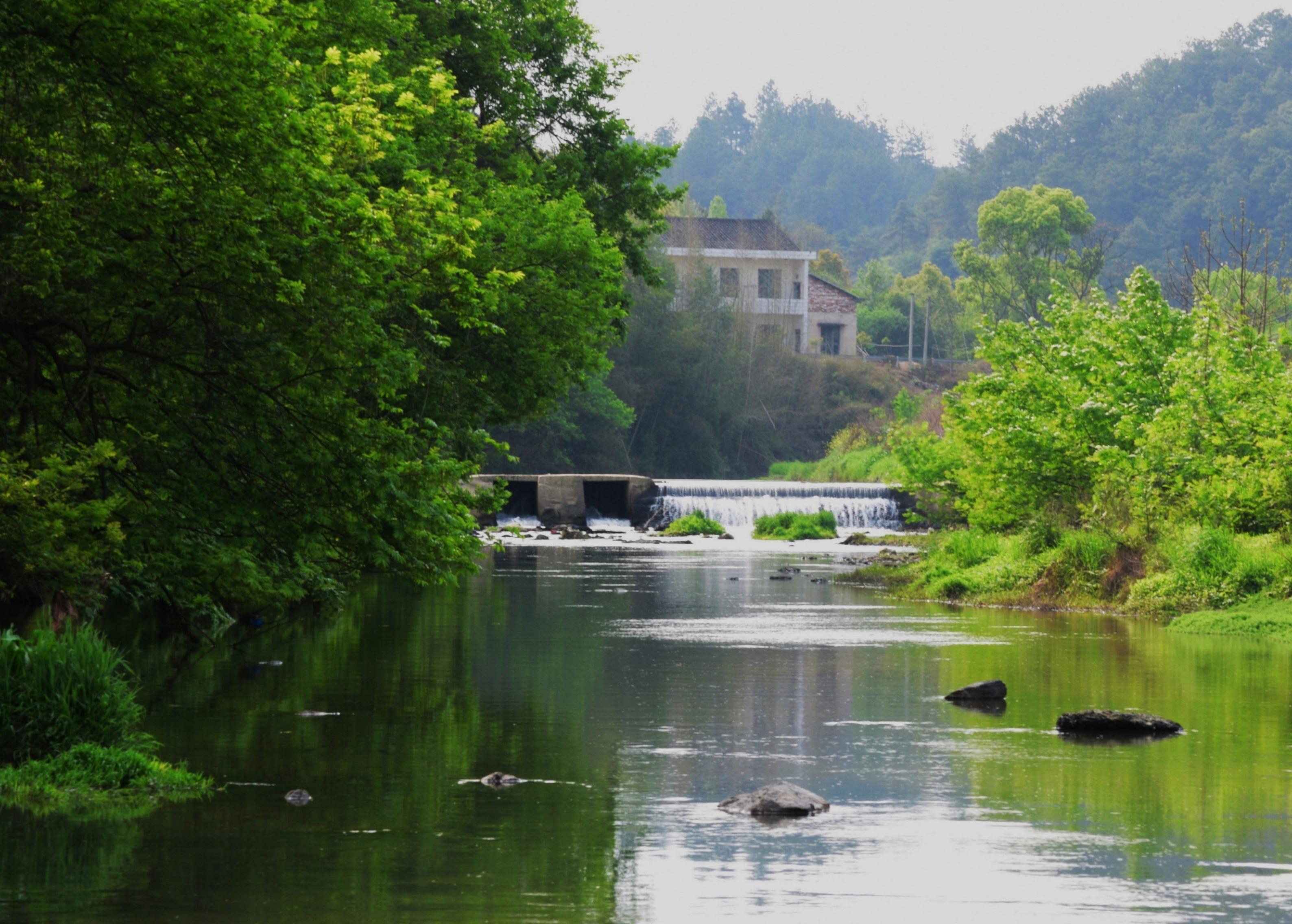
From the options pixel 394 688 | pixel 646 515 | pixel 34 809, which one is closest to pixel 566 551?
pixel 646 515

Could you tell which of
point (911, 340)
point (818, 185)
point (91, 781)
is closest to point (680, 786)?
point (91, 781)

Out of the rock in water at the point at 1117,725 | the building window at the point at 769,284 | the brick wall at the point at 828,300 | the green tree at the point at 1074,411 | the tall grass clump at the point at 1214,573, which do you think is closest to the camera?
the rock in water at the point at 1117,725

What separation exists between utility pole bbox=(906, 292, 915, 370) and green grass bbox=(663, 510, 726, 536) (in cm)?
4281

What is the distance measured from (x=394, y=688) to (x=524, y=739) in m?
4.15

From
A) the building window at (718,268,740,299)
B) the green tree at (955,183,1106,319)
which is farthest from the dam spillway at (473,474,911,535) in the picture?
the green tree at (955,183,1106,319)

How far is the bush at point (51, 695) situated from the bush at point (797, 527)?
164ft

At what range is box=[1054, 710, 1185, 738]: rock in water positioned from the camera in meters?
18.4

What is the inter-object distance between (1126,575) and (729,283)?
243 feet

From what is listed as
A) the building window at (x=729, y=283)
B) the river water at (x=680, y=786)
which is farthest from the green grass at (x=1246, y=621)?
the building window at (x=729, y=283)

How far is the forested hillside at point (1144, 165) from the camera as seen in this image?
13438 cm

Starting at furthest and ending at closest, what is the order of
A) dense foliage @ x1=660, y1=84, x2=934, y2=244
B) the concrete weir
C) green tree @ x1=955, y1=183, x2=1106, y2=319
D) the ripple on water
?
dense foliage @ x1=660, y1=84, x2=934, y2=244 → green tree @ x1=955, y1=183, x2=1106, y2=319 → the concrete weir → the ripple on water

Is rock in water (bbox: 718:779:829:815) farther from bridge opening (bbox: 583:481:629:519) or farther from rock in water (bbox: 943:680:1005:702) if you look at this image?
bridge opening (bbox: 583:481:629:519)

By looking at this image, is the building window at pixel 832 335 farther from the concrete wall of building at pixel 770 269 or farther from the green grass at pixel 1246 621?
the green grass at pixel 1246 621

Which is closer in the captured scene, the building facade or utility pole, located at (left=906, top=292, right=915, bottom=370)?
utility pole, located at (left=906, top=292, right=915, bottom=370)
